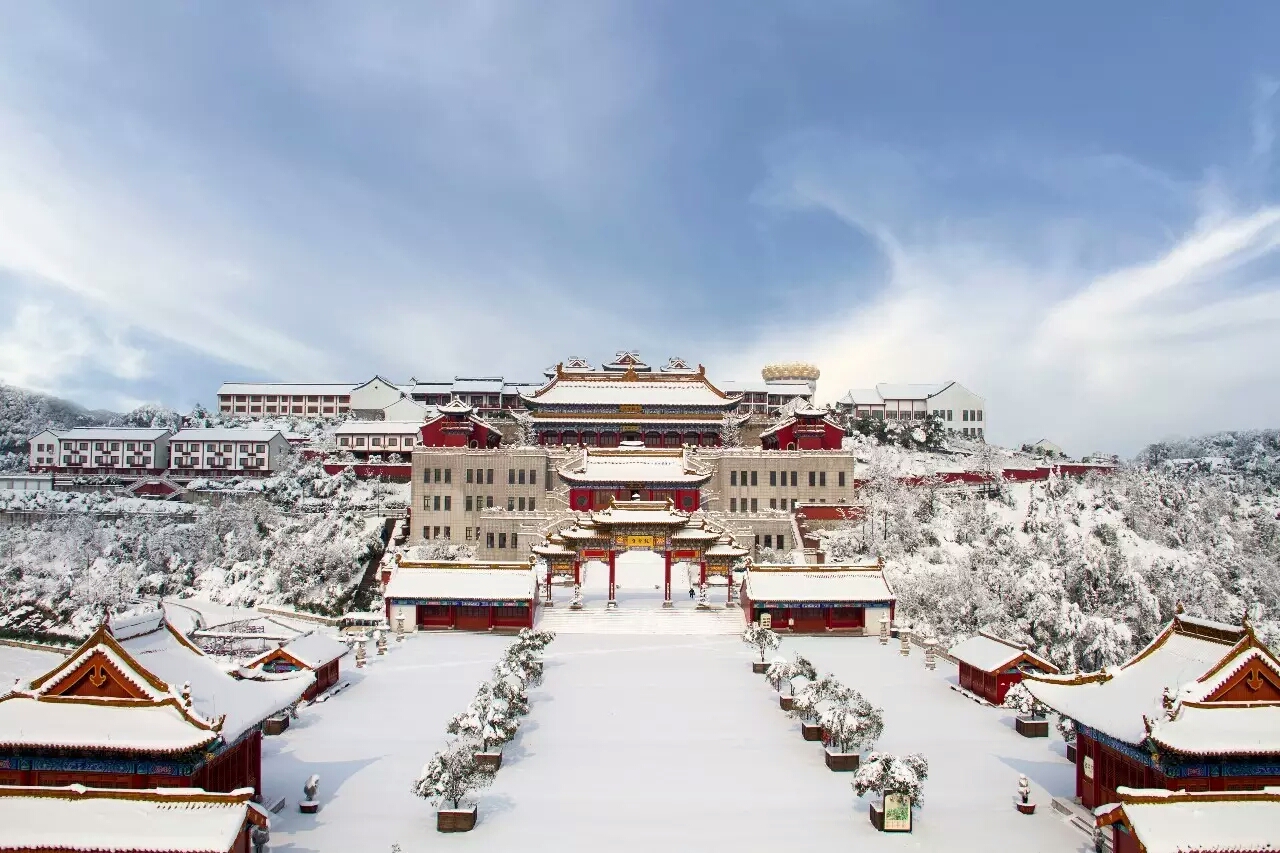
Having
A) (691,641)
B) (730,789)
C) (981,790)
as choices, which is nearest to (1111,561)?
(691,641)

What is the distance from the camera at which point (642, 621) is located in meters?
35.2

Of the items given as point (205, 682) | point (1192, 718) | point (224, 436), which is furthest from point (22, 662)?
point (1192, 718)

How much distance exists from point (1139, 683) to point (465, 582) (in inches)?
951

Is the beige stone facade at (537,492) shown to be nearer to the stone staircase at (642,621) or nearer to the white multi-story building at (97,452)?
the stone staircase at (642,621)

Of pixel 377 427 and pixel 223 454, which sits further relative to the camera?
pixel 377 427

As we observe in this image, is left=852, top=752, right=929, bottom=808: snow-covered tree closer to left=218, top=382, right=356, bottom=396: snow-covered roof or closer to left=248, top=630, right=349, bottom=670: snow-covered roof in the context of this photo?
left=248, top=630, right=349, bottom=670: snow-covered roof

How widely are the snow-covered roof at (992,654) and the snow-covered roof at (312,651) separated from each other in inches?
676

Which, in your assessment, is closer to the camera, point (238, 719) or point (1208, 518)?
point (238, 719)

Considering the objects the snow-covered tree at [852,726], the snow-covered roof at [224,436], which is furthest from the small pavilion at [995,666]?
the snow-covered roof at [224,436]

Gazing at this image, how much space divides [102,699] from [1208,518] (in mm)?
51509

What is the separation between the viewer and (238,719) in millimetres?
14992

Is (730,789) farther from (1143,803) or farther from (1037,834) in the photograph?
(1143,803)

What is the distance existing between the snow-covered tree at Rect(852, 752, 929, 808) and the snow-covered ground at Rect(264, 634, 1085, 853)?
25.4 inches

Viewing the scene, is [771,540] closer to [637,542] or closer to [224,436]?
[637,542]
